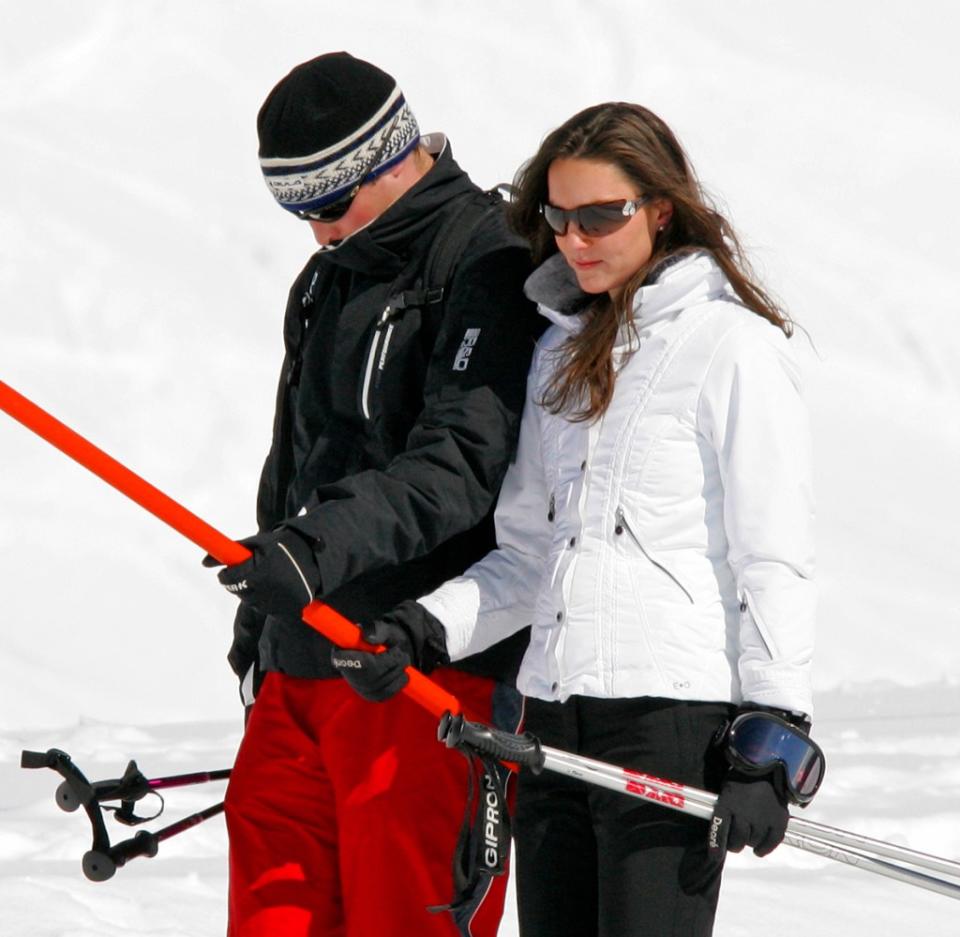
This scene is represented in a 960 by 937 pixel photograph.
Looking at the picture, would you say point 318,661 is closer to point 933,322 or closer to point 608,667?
point 608,667

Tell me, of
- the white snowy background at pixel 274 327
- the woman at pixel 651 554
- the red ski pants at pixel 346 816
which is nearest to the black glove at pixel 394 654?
the woman at pixel 651 554

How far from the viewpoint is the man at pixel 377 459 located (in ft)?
A: 9.44

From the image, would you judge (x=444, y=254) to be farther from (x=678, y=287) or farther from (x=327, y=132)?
(x=678, y=287)

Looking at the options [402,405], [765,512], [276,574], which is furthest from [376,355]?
[765,512]

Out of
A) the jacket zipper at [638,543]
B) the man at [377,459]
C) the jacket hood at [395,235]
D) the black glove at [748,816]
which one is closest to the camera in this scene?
the black glove at [748,816]

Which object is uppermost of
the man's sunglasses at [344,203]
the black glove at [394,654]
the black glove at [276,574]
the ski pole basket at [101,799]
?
the man's sunglasses at [344,203]

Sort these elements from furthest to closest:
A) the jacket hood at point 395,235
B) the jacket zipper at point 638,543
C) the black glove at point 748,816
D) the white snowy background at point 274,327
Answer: the white snowy background at point 274,327, the jacket hood at point 395,235, the jacket zipper at point 638,543, the black glove at point 748,816

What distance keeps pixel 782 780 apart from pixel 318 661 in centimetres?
89

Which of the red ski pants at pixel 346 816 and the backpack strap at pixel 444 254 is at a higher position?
the backpack strap at pixel 444 254

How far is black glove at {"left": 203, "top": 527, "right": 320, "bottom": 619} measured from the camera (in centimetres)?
264

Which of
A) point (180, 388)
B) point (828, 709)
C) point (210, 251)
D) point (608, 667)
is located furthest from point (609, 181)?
point (210, 251)

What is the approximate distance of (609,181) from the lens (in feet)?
8.99

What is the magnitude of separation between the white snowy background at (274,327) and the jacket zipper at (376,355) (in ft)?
6.30

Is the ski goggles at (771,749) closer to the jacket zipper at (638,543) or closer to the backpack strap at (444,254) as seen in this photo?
the jacket zipper at (638,543)
